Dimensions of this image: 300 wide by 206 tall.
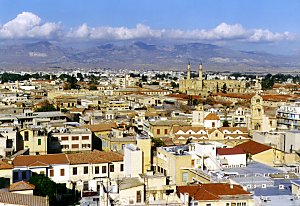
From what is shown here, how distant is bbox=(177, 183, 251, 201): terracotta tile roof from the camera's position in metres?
21.2

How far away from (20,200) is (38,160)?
8757 millimetres

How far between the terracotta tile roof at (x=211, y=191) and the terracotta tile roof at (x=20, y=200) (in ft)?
20.2

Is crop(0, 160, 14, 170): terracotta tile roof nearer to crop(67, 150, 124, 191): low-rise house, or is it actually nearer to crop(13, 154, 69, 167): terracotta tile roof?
crop(13, 154, 69, 167): terracotta tile roof

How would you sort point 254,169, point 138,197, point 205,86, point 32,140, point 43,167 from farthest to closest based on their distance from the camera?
point 205,86 → point 32,140 → point 43,167 → point 254,169 → point 138,197

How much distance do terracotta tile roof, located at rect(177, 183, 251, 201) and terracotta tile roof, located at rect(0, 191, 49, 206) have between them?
20.2 ft

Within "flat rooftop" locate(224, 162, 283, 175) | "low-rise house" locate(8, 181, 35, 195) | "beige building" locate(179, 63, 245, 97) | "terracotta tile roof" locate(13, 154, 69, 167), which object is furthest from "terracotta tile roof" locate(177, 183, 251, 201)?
"beige building" locate(179, 63, 245, 97)

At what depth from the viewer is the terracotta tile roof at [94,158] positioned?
106 feet

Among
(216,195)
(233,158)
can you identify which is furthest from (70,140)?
(216,195)

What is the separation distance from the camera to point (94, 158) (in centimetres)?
3288

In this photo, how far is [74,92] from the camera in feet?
308

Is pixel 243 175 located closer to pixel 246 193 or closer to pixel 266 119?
pixel 246 193

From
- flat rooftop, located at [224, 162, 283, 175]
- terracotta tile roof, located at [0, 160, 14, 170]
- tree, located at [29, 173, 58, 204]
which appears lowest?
tree, located at [29, 173, 58, 204]

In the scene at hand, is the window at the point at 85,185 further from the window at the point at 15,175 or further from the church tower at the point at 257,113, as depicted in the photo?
the church tower at the point at 257,113

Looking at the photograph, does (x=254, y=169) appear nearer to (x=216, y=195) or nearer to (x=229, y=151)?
(x=229, y=151)
